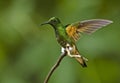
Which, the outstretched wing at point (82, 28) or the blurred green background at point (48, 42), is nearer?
the outstretched wing at point (82, 28)

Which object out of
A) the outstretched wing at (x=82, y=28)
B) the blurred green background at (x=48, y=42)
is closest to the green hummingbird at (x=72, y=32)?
the outstretched wing at (x=82, y=28)

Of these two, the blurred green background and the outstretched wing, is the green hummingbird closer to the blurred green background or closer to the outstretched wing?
the outstretched wing

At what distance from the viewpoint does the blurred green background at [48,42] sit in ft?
5.37

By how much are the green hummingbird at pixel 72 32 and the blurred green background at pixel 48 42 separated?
971mm

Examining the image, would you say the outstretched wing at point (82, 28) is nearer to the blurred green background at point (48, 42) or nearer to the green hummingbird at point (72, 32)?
the green hummingbird at point (72, 32)

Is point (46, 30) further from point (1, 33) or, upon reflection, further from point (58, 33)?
point (58, 33)

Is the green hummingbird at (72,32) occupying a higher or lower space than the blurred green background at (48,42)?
higher

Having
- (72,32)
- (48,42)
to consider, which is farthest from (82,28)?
(48,42)

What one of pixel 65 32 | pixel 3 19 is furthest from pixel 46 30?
pixel 65 32

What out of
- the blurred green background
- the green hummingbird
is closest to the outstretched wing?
the green hummingbird

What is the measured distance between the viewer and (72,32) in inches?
23.4

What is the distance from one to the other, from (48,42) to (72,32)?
1.12 meters

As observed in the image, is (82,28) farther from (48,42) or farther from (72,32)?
(48,42)

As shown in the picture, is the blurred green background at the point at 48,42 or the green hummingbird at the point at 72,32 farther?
the blurred green background at the point at 48,42
